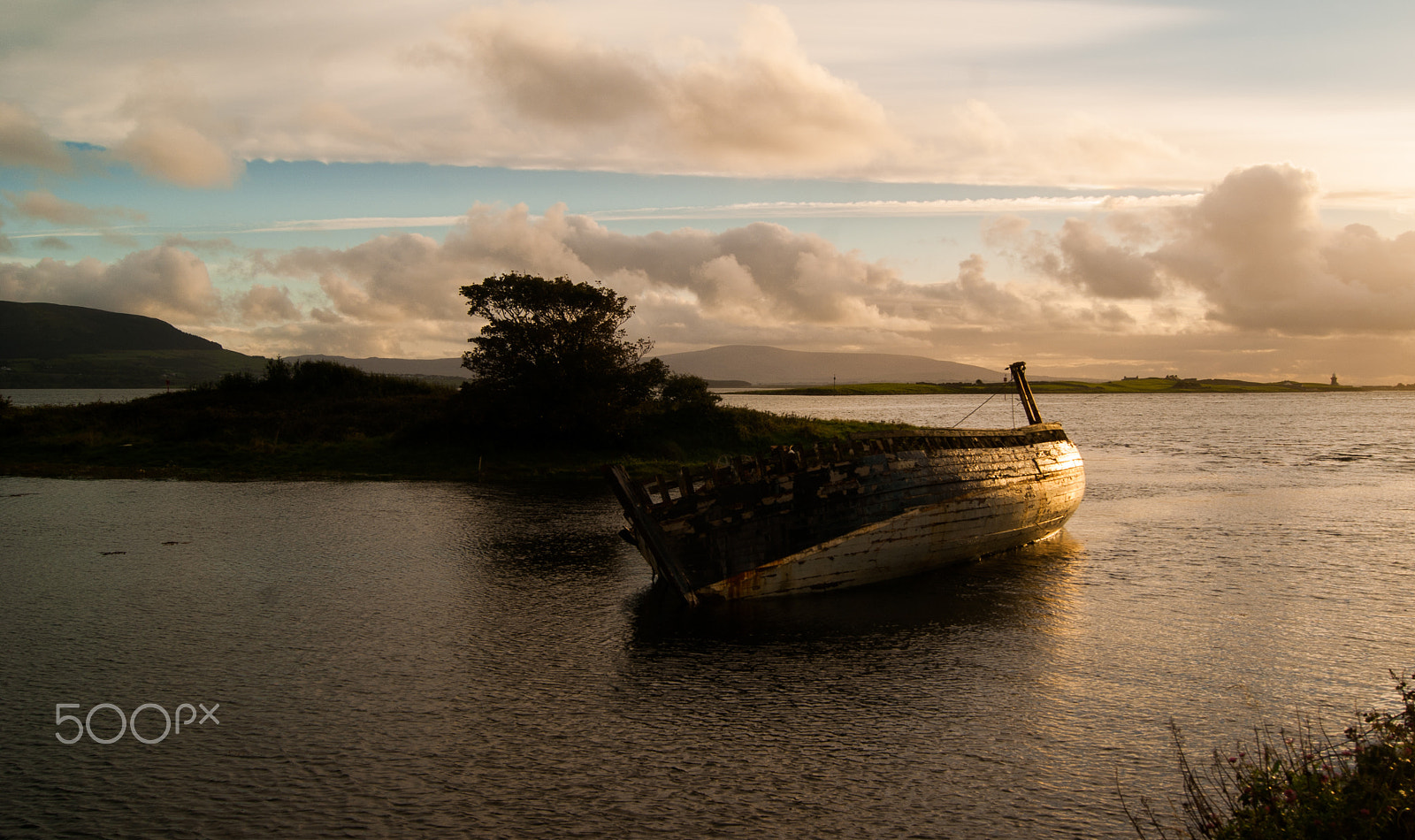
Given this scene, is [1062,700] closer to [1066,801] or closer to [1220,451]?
[1066,801]

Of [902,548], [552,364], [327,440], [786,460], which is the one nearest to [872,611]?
[902,548]

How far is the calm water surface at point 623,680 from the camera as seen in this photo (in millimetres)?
8344

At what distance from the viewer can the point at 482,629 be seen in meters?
14.5

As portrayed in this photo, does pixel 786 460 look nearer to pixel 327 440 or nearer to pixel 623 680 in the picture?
pixel 623 680

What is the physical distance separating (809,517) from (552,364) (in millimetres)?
27843

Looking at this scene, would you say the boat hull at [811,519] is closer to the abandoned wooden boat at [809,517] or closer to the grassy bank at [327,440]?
the abandoned wooden boat at [809,517]

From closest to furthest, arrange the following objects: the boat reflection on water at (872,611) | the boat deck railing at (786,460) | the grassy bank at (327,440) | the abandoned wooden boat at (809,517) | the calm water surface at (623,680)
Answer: the calm water surface at (623,680), the boat reflection on water at (872,611), the abandoned wooden boat at (809,517), the boat deck railing at (786,460), the grassy bank at (327,440)

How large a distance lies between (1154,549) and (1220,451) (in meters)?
36.8

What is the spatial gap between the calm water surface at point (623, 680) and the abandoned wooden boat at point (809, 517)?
25.7 inches

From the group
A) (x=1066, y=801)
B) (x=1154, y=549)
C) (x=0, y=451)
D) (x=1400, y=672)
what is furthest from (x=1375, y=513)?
(x=0, y=451)

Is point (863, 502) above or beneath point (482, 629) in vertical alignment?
above

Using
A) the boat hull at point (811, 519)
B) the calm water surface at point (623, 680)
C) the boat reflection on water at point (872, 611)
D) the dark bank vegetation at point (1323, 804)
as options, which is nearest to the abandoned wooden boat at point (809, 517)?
the boat hull at point (811, 519)

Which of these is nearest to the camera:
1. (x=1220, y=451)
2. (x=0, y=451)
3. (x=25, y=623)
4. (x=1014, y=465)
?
(x=25, y=623)

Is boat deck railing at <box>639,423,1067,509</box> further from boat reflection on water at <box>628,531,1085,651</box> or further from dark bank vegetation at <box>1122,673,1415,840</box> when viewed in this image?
dark bank vegetation at <box>1122,673,1415,840</box>
